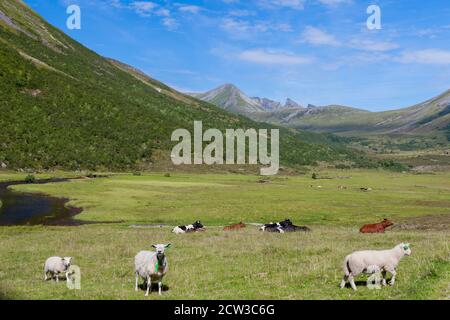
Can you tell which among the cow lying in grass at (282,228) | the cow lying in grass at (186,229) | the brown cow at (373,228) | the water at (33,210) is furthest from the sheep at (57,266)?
the water at (33,210)

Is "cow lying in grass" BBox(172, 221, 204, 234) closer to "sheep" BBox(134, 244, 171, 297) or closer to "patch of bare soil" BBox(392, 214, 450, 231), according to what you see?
"patch of bare soil" BBox(392, 214, 450, 231)

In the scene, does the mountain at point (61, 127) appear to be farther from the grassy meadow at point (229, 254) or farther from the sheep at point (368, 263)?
the sheep at point (368, 263)

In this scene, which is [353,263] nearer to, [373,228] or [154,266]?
[154,266]

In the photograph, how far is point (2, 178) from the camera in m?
103

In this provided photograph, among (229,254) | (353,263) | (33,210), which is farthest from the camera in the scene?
(33,210)

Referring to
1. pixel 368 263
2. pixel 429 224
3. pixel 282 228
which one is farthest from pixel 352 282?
pixel 429 224

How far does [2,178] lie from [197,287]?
323ft

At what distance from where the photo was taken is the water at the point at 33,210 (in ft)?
176

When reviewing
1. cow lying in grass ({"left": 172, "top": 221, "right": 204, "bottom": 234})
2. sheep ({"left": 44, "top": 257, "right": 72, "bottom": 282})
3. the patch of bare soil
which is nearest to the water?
cow lying in grass ({"left": 172, "top": 221, "right": 204, "bottom": 234})

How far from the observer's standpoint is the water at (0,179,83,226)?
176 ft

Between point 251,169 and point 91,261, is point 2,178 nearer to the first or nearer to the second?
Answer: point 91,261

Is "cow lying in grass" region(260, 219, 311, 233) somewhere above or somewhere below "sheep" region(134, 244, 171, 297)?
below

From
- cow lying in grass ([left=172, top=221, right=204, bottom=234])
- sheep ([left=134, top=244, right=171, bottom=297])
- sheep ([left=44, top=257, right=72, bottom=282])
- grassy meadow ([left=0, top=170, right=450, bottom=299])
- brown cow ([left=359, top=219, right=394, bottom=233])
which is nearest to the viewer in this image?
grassy meadow ([left=0, top=170, right=450, bottom=299])

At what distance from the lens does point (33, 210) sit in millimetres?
61562
